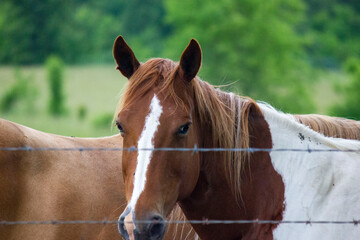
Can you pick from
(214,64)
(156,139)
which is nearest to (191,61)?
(156,139)

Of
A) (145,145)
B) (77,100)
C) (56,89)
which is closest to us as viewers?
(145,145)

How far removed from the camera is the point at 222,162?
316 cm

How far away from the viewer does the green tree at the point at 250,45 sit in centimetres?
3042

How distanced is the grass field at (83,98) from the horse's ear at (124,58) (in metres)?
20.0

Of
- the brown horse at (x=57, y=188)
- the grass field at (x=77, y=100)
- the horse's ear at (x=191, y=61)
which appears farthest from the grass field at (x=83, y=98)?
the horse's ear at (x=191, y=61)

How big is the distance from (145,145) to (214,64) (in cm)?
2962

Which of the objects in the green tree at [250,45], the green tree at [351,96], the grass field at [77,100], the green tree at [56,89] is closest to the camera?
the green tree at [351,96]

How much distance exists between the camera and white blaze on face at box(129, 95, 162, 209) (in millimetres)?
2748

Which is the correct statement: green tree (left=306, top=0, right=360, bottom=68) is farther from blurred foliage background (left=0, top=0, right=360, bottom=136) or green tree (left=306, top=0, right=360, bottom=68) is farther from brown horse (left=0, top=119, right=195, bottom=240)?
brown horse (left=0, top=119, right=195, bottom=240)

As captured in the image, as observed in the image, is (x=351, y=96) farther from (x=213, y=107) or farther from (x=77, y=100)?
(x=213, y=107)

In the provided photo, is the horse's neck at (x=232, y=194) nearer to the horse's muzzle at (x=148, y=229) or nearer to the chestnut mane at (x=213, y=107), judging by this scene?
the chestnut mane at (x=213, y=107)

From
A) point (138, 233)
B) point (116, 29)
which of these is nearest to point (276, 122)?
point (138, 233)

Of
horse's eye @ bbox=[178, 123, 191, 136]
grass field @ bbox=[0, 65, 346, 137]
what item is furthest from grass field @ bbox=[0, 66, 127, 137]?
horse's eye @ bbox=[178, 123, 191, 136]

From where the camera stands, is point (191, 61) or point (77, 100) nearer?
point (191, 61)
